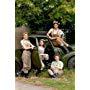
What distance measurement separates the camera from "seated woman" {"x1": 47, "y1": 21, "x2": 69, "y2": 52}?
2.08 meters

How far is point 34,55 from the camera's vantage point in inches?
82.6

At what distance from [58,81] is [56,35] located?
0.28 meters

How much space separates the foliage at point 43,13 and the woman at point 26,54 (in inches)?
3.5

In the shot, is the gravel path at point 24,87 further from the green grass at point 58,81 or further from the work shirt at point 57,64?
the work shirt at point 57,64

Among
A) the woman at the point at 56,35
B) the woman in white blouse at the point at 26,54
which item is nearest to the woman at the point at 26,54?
the woman in white blouse at the point at 26,54

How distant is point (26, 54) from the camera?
2104mm

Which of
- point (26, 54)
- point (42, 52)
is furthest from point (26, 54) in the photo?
point (42, 52)

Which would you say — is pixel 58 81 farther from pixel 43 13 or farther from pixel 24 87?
pixel 43 13

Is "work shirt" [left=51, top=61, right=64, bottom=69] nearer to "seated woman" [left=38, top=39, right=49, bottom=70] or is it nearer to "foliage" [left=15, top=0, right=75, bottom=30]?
"seated woman" [left=38, top=39, right=49, bottom=70]

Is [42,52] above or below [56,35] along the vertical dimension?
below

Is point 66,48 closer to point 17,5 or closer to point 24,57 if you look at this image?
point 24,57
